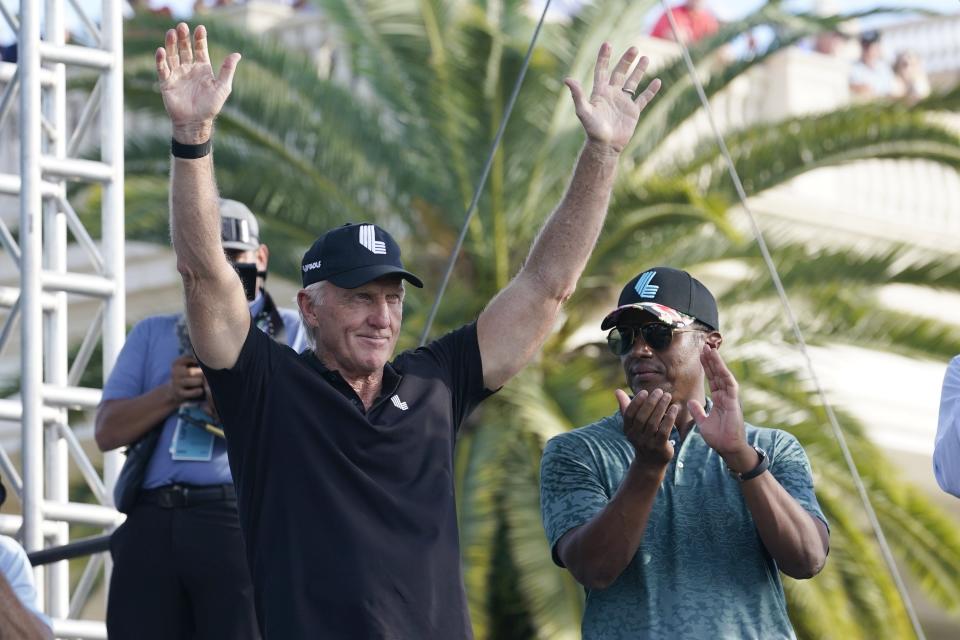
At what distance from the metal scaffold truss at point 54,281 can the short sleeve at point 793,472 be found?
2964 millimetres

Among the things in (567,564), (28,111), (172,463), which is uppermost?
(28,111)

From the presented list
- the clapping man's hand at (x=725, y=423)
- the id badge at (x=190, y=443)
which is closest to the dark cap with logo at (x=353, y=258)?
the clapping man's hand at (x=725, y=423)

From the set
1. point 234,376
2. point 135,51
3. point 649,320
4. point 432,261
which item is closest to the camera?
point 234,376

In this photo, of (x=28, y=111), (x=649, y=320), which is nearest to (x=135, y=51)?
(x=28, y=111)

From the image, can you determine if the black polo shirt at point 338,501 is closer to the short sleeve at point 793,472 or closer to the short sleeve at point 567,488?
the short sleeve at point 567,488

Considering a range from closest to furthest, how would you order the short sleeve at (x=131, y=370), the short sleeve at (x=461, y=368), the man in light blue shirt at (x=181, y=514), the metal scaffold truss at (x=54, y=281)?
the short sleeve at (x=461, y=368), the man in light blue shirt at (x=181, y=514), the short sleeve at (x=131, y=370), the metal scaffold truss at (x=54, y=281)

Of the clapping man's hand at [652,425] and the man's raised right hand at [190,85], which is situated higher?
the man's raised right hand at [190,85]

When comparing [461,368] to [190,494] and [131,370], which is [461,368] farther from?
[131,370]

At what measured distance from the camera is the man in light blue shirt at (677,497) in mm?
4152

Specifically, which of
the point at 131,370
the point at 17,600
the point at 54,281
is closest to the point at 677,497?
the point at 17,600

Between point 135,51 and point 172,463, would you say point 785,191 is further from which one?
point 172,463

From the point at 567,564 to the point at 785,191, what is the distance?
32.0 ft

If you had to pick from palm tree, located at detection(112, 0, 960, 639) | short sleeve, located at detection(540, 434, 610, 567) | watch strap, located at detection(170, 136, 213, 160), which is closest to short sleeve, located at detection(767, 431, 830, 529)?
short sleeve, located at detection(540, 434, 610, 567)

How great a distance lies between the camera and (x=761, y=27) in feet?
37.3
